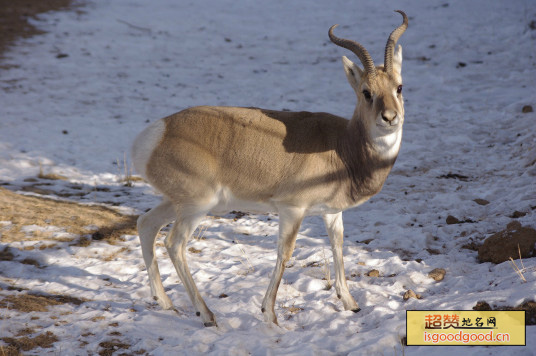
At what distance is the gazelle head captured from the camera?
4562 mm

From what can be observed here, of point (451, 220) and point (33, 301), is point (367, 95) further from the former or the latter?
point (33, 301)

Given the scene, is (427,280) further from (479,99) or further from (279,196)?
(479,99)

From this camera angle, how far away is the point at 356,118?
5.08m

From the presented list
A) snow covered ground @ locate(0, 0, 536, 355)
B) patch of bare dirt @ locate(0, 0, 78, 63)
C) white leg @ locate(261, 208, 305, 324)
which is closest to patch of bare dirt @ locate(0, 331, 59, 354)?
snow covered ground @ locate(0, 0, 536, 355)

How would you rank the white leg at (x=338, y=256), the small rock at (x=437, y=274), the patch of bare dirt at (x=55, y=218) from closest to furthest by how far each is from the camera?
the white leg at (x=338, y=256)
the small rock at (x=437, y=274)
the patch of bare dirt at (x=55, y=218)

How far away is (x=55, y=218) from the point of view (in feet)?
22.4

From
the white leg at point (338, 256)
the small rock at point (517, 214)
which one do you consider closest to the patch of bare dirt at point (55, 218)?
the white leg at point (338, 256)

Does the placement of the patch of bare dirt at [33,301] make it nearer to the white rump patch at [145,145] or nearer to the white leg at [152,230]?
the white leg at [152,230]

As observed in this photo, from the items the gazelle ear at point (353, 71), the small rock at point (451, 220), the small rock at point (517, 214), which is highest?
the gazelle ear at point (353, 71)

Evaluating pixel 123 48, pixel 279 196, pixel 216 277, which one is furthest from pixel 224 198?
pixel 123 48

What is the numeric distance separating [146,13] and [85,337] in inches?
673

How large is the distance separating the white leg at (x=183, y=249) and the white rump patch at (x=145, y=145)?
590mm

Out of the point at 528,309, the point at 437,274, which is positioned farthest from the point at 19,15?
the point at 528,309

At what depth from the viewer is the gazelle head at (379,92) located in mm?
4562
